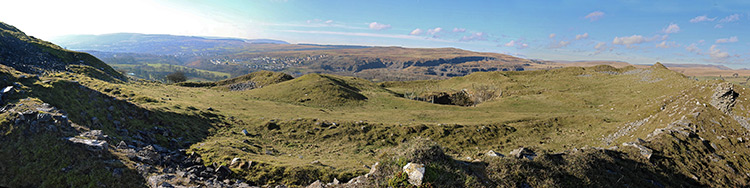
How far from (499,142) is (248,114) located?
29.9 metres

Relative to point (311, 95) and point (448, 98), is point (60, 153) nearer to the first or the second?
point (311, 95)

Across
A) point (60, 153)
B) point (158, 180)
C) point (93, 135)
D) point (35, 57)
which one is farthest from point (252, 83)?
point (158, 180)

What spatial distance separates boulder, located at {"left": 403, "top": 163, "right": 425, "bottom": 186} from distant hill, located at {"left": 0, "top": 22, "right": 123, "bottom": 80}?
50.2m

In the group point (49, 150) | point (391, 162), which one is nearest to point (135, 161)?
point (49, 150)

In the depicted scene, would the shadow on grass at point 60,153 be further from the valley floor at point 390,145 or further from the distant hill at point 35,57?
the distant hill at point 35,57

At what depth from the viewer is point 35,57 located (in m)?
41.3

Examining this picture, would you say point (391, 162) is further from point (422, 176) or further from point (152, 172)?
point (152, 172)

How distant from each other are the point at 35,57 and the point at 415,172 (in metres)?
61.2

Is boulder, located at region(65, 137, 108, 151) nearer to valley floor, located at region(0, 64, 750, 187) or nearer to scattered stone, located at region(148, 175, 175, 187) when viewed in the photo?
valley floor, located at region(0, 64, 750, 187)

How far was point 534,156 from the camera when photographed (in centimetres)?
1315

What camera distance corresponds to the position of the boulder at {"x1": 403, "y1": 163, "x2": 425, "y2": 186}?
967 centimetres

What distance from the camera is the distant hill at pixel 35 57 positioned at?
36681 mm

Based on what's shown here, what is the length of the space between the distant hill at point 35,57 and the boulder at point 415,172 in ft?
165

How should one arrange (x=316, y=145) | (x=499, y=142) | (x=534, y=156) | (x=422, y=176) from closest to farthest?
(x=422, y=176) → (x=534, y=156) → (x=316, y=145) → (x=499, y=142)
